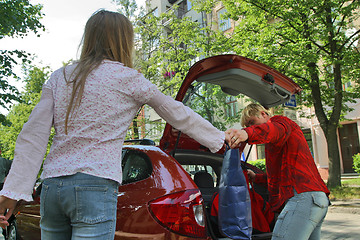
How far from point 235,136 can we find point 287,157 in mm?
692

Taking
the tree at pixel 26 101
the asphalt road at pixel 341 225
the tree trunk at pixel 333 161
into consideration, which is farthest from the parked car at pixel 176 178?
the tree at pixel 26 101

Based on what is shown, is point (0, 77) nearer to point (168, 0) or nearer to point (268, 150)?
point (268, 150)

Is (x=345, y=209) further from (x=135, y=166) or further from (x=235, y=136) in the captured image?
(x=235, y=136)

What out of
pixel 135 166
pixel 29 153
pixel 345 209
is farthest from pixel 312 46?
pixel 29 153

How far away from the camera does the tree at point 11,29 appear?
1123 centimetres

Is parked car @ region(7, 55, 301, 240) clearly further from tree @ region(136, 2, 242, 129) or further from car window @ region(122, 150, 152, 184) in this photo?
tree @ region(136, 2, 242, 129)

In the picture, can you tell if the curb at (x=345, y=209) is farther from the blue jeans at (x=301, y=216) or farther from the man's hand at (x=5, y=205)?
the man's hand at (x=5, y=205)

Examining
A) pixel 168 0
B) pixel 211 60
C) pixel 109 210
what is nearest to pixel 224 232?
pixel 109 210

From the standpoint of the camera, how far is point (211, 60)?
298 centimetres

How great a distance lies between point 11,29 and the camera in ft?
37.8

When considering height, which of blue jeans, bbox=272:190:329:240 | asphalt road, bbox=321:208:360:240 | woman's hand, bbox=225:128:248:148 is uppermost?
woman's hand, bbox=225:128:248:148

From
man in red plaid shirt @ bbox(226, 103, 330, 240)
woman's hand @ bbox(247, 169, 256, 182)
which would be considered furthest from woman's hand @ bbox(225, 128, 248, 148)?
woman's hand @ bbox(247, 169, 256, 182)

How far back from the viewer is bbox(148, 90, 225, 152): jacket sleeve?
67.0 inches

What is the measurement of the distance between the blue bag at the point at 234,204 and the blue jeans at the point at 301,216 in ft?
0.83
